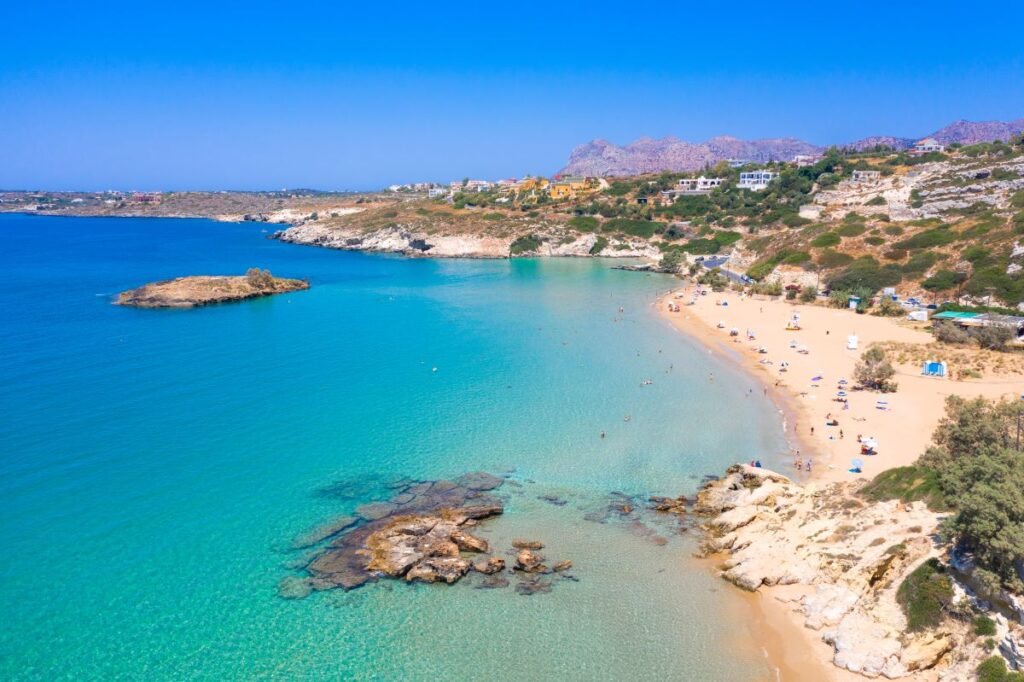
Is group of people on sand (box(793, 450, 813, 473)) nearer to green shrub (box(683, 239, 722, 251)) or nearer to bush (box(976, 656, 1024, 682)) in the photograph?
bush (box(976, 656, 1024, 682))

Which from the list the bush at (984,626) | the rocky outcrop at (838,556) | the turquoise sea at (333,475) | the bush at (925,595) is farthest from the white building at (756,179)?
the bush at (984,626)

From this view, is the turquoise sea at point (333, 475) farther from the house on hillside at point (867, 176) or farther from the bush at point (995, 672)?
the house on hillside at point (867, 176)

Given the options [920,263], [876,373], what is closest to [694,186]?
[920,263]

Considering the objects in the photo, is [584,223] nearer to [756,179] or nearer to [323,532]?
[756,179]

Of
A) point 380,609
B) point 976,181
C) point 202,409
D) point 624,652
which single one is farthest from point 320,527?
point 976,181

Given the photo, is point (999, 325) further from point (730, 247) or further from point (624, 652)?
point (730, 247)

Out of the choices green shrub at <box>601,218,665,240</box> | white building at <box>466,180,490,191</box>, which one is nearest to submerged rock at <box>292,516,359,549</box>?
green shrub at <box>601,218,665,240</box>

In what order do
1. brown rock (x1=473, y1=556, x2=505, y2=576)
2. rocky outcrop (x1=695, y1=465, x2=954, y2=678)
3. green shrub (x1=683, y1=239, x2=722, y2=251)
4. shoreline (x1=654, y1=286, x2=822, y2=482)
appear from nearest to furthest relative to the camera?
rocky outcrop (x1=695, y1=465, x2=954, y2=678), brown rock (x1=473, y1=556, x2=505, y2=576), shoreline (x1=654, y1=286, x2=822, y2=482), green shrub (x1=683, y1=239, x2=722, y2=251)

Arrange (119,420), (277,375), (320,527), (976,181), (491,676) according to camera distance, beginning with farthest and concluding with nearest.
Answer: (976,181) < (277,375) < (119,420) < (320,527) < (491,676)
